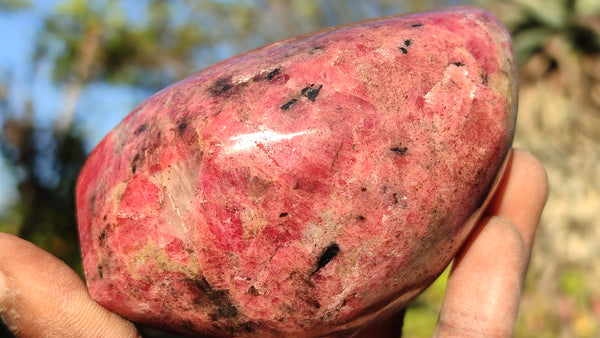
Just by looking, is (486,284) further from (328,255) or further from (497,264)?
(328,255)

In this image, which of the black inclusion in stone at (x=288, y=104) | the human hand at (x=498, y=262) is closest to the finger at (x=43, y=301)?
the black inclusion in stone at (x=288, y=104)

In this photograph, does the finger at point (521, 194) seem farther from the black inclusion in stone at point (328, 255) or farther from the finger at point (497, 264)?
the black inclusion in stone at point (328, 255)

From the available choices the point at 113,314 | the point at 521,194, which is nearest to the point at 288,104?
the point at 113,314

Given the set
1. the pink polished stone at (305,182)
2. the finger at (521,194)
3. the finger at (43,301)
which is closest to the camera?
the pink polished stone at (305,182)

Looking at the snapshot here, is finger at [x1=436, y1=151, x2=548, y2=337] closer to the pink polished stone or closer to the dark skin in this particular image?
the dark skin

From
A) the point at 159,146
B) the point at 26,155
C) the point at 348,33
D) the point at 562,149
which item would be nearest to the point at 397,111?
the point at 348,33

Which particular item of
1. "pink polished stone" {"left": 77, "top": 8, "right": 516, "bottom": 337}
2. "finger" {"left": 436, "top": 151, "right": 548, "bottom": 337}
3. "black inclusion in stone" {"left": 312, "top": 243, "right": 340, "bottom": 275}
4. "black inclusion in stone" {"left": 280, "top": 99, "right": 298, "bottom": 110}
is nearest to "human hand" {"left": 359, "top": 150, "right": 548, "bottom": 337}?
"finger" {"left": 436, "top": 151, "right": 548, "bottom": 337}

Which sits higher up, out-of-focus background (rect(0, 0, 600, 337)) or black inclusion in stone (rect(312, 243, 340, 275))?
black inclusion in stone (rect(312, 243, 340, 275))
